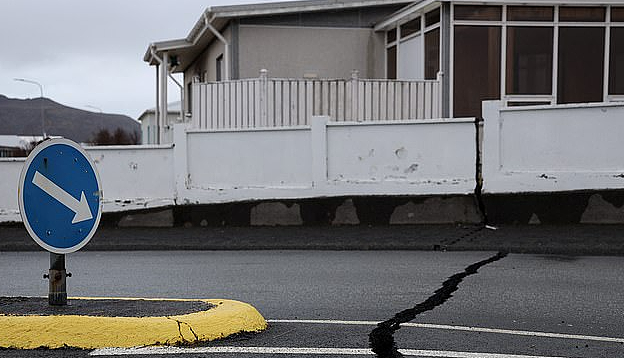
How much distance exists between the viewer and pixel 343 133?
15008 mm

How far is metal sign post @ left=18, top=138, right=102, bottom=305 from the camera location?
592 cm

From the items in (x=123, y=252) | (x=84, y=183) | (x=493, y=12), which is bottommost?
(x=123, y=252)

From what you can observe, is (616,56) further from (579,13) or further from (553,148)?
(553,148)

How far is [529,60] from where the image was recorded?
61.8ft

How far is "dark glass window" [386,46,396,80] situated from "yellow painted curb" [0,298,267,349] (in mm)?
15929

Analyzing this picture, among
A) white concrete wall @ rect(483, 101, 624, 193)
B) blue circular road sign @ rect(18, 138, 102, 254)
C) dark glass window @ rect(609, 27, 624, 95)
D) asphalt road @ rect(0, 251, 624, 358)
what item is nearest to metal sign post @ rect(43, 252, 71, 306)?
blue circular road sign @ rect(18, 138, 102, 254)

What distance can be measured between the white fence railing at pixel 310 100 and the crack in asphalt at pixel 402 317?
797 cm

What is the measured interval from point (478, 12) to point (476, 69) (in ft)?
4.05

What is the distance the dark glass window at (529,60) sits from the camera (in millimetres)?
18734

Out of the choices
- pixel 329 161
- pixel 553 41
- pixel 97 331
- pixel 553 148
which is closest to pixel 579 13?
pixel 553 41

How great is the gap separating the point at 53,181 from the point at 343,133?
9.33 metres

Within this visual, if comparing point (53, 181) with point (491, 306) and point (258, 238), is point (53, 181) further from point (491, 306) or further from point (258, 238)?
point (258, 238)

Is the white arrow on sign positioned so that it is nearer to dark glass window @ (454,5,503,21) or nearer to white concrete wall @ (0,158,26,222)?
white concrete wall @ (0,158,26,222)

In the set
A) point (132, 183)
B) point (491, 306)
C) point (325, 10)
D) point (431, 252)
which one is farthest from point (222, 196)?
point (491, 306)
